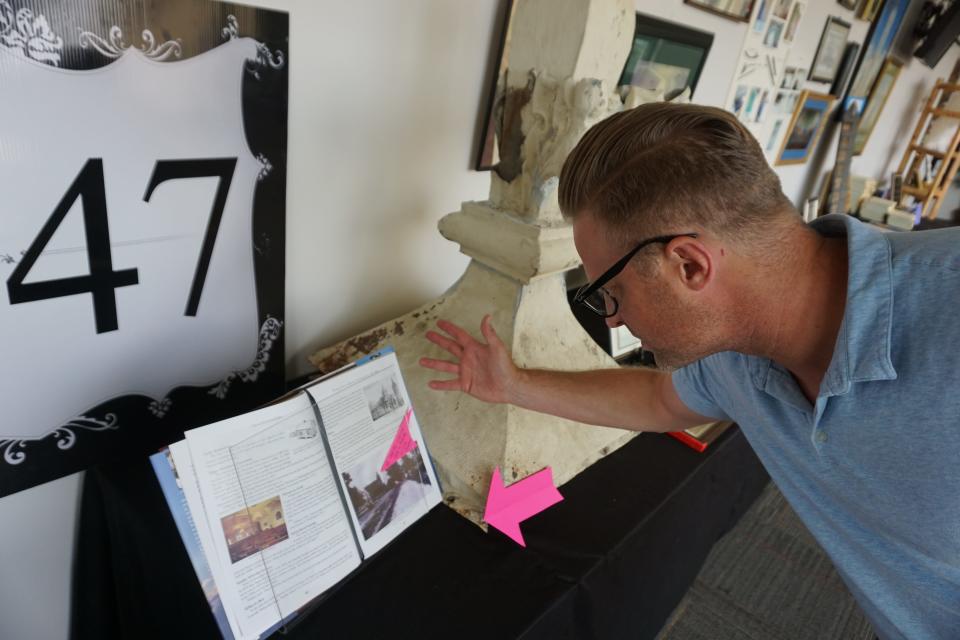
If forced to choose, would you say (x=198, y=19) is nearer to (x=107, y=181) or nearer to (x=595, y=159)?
(x=107, y=181)

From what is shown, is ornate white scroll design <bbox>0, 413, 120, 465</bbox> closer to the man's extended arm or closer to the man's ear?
the man's extended arm

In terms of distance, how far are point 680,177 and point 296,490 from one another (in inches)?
21.5

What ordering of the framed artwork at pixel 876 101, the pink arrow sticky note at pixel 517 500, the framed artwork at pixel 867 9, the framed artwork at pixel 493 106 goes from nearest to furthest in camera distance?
the pink arrow sticky note at pixel 517 500
the framed artwork at pixel 493 106
the framed artwork at pixel 867 9
the framed artwork at pixel 876 101

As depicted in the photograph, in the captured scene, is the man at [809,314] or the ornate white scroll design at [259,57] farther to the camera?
the ornate white scroll design at [259,57]

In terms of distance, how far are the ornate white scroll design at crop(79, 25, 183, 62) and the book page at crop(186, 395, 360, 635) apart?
44 cm

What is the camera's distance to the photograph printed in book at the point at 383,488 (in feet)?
2.23

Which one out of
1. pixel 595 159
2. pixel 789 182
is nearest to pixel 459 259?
pixel 595 159

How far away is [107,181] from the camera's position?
0.64 metres

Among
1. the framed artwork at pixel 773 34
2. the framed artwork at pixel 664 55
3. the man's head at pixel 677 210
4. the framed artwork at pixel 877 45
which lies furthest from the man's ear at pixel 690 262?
the framed artwork at pixel 877 45

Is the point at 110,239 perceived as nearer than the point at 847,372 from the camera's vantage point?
No

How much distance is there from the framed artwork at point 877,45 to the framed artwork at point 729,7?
127cm

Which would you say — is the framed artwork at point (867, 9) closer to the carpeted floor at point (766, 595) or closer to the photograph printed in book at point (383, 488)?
the carpeted floor at point (766, 595)

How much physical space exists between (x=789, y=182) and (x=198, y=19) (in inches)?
108

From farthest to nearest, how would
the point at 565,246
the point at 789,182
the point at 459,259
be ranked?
the point at 789,182 < the point at 459,259 < the point at 565,246
